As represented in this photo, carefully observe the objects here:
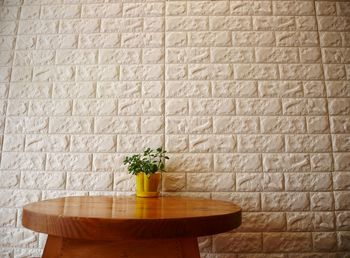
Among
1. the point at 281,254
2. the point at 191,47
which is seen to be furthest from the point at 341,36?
the point at 281,254

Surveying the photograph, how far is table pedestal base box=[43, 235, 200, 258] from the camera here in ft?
2.56

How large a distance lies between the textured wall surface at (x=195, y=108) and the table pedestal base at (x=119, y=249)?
55 centimetres

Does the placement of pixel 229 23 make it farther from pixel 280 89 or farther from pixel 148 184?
pixel 148 184

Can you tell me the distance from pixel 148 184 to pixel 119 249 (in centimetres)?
45

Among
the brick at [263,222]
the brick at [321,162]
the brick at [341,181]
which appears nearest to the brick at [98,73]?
the brick at [263,222]

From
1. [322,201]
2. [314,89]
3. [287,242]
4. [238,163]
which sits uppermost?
[314,89]

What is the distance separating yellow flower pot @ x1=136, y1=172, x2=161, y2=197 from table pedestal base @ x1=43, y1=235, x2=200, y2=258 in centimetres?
41

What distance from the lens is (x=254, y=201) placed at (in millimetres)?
1352

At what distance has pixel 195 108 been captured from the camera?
1438 millimetres

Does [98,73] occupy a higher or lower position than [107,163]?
higher

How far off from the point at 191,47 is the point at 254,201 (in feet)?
3.45

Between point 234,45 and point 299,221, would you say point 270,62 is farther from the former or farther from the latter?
point 299,221

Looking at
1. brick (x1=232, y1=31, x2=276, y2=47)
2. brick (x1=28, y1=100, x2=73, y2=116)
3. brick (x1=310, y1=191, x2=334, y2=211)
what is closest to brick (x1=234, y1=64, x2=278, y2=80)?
brick (x1=232, y1=31, x2=276, y2=47)

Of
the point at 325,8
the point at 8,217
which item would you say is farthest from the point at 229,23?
the point at 8,217
